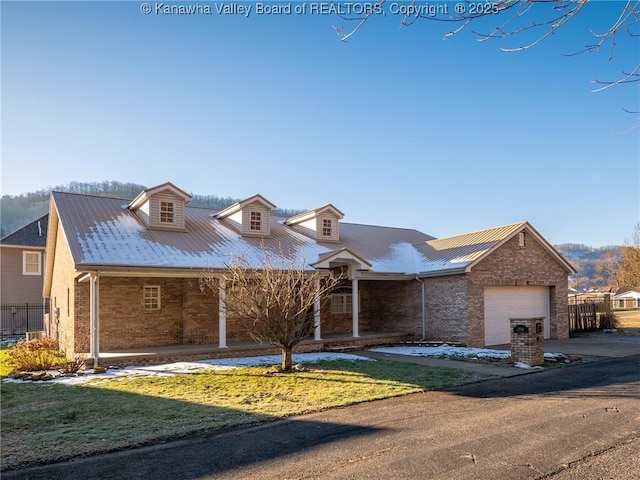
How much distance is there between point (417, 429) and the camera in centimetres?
729

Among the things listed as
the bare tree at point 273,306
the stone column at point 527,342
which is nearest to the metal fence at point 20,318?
the bare tree at point 273,306

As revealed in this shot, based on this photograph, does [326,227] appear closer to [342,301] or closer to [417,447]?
[342,301]

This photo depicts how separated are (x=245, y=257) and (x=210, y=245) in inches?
56.9

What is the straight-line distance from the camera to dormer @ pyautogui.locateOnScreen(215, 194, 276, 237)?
19984 millimetres

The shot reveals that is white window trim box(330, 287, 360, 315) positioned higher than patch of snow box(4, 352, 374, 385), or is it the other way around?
white window trim box(330, 287, 360, 315)

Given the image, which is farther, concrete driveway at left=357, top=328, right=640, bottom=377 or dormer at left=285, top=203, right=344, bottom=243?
dormer at left=285, top=203, right=344, bottom=243


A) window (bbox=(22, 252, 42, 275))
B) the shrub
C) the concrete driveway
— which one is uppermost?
window (bbox=(22, 252, 42, 275))

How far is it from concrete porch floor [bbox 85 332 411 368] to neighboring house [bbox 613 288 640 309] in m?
47.7

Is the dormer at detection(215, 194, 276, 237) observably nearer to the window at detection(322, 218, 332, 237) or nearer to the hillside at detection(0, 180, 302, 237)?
the window at detection(322, 218, 332, 237)

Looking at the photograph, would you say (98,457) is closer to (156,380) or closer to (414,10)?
(156,380)

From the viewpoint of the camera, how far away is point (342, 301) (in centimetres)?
2169

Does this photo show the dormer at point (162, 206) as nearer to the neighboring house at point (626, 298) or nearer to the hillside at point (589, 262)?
the neighboring house at point (626, 298)

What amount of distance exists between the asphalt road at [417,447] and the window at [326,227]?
1312 cm

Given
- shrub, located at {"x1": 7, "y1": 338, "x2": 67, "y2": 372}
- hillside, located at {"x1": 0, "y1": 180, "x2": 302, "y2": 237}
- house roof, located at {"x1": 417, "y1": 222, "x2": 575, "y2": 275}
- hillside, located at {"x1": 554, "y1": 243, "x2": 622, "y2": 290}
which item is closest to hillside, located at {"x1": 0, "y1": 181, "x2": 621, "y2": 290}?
hillside, located at {"x1": 0, "y1": 180, "x2": 302, "y2": 237}
